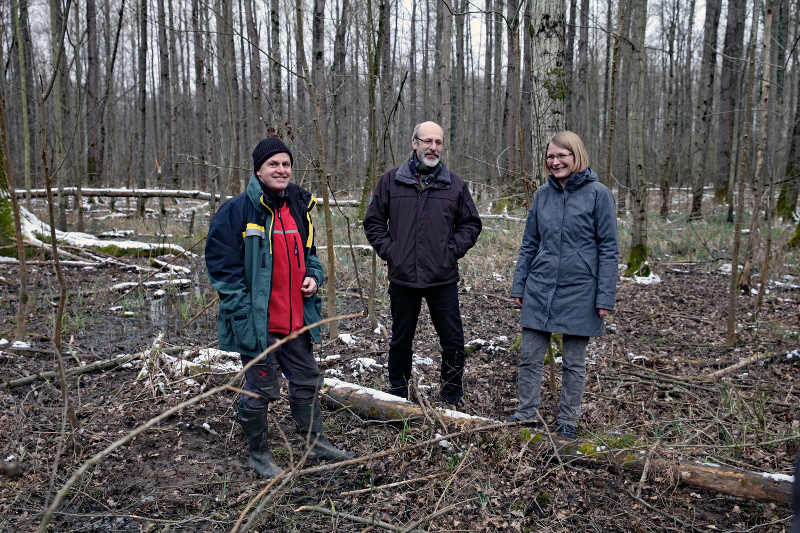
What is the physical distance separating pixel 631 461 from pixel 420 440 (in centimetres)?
117

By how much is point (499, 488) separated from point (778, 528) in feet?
4.18

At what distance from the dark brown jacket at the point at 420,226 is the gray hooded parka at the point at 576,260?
1.95 feet

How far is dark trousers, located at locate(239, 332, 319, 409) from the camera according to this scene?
2963 mm

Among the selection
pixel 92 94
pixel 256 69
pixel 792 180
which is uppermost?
pixel 92 94

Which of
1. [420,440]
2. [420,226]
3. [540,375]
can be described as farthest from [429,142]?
[420,440]

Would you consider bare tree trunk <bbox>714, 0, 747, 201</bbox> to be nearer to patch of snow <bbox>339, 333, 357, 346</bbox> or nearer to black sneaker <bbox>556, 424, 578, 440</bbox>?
patch of snow <bbox>339, 333, 357, 346</bbox>

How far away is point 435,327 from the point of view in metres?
3.77

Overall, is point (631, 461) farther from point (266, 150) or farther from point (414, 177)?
point (266, 150)

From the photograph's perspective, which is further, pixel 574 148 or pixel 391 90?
pixel 391 90

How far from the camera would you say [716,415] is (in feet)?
11.5

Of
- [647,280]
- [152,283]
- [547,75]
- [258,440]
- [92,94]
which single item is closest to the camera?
[258,440]

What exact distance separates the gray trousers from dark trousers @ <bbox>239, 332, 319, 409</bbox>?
1.34m

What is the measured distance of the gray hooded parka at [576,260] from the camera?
10.6 ft

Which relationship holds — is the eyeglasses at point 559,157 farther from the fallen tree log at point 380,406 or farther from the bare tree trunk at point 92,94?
the bare tree trunk at point 92,94
